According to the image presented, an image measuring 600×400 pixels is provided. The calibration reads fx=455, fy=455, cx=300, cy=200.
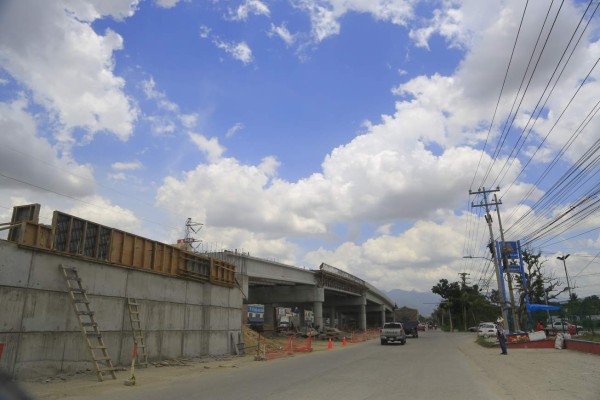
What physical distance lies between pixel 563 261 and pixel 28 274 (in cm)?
7358

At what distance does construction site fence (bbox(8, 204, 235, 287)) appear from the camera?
15.7m

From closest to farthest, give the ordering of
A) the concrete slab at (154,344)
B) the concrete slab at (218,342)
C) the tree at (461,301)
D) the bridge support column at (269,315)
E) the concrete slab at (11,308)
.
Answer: the concrete slab at (11,308) → the concrete slab at (154,344) → the concrete slab at (218,342) → the bridge support column at (269,315) → the tree at (461,301)

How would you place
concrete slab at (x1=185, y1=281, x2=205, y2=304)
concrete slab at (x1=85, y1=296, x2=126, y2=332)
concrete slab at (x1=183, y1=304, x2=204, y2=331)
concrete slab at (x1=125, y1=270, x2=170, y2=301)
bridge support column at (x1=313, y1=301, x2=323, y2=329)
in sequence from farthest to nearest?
bridge support column at (x1=313, y1=301, x2=323, y2=329) < concrete slab at (x1=185, y1=281, x2=205, y2=304) < concrete slab at (x1=183, y1=304, x2=204, y2=331) < concrete slab at (x1=125, y1=270, x2=170, y2=301) < concrete slab at (x1=85, y1=296, x2=126, y2=332)

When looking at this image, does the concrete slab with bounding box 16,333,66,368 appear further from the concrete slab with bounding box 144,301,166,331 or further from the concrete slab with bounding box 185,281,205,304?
the concrete slab with bounding box 185,281,205,304

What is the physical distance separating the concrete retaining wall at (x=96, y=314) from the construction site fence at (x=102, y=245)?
1.11 ft

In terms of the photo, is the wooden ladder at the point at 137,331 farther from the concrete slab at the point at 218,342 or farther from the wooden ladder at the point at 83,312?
the concrete slab at the point at 218,342

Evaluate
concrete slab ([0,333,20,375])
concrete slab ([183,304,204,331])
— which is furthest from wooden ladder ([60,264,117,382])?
concrete slab ([183,304,204,331])

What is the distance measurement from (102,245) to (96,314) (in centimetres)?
281

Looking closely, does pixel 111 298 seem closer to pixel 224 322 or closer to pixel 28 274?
pixel 28 274

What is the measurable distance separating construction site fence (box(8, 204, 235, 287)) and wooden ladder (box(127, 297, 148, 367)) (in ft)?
5.65

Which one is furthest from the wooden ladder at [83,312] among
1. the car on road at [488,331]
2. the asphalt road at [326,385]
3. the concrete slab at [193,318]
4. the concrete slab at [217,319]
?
the car on road at [488,331]

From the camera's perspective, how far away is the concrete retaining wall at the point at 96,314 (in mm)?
14273

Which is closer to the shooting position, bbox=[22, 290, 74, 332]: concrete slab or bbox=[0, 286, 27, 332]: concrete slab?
bbox=[0, 286, 27, 332]: concrete slab

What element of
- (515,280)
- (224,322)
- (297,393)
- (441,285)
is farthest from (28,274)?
(441,285)
